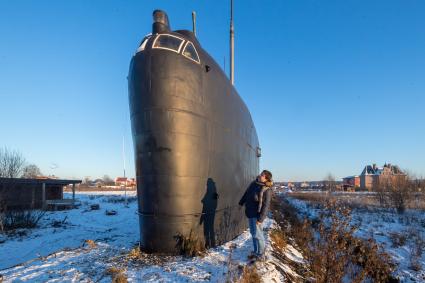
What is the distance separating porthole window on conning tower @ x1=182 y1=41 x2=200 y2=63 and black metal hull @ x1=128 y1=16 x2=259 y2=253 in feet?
0.48

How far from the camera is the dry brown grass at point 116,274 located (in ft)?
15.9

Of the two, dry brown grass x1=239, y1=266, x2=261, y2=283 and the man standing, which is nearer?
dry brown grass x1=239, y1=266, x2=261, y2=283

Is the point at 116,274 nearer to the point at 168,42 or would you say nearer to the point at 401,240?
the point at 168,42

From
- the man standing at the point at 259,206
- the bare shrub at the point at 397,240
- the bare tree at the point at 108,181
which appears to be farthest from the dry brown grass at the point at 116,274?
the bare tree at the point at 108,181

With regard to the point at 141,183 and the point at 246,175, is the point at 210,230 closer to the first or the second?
the point at 141,183

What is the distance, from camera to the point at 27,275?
5.51 meters

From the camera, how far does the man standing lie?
6.20 metres

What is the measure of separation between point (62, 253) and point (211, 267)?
3.66 metres

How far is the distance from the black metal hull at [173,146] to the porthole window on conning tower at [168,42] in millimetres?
134

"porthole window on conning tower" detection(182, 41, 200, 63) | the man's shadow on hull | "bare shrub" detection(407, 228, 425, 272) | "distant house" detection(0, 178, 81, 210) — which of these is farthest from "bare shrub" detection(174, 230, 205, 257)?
"distant house" detection(0, 178, 81, 210)

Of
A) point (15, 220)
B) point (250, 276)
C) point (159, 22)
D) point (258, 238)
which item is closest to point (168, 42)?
point (159, 22)

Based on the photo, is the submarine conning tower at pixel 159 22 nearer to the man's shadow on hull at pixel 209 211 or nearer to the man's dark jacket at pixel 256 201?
the man's shadow on hull at pixel 209 211

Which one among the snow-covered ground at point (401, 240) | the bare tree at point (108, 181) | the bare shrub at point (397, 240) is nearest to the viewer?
the snow-covered ground at point (401, 240)

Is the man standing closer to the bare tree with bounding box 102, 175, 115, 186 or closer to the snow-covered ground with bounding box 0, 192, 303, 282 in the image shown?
the snow-covered ground with bounding box 0, 192, 303, 282
